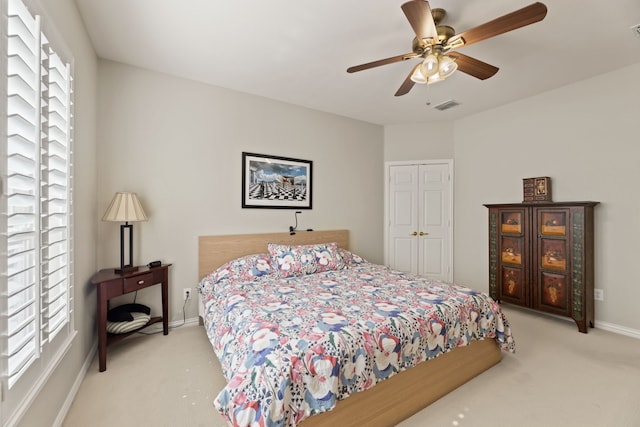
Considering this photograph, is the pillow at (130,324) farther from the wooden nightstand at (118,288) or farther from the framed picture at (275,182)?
the framed picture at (275,182)

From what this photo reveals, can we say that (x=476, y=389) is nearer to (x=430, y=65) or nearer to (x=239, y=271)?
(x=239, y=271)

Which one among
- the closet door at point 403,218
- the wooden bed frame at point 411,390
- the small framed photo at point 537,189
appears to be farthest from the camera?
the closet door at point 403,218

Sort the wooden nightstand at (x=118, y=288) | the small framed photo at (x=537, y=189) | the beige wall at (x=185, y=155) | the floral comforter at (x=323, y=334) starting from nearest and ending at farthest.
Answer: the floral comforter at (x=323, y=334), the wooden nightstand at (x=118, y=288), the beige wall at (x=185, y=155), the small framed photo at (x=537, y=189)

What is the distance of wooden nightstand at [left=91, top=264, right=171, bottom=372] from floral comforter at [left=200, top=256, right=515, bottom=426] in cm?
51

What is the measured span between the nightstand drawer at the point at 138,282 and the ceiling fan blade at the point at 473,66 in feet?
10.0

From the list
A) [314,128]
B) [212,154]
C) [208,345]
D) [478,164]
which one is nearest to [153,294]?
[208,345]

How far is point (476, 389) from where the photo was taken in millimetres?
2002

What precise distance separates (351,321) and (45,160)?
1.86 meters

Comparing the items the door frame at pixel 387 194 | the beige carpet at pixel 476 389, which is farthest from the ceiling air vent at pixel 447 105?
the beige carpet at pixel 476 389

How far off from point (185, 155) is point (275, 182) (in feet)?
3.46

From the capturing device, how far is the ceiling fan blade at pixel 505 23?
152 cm

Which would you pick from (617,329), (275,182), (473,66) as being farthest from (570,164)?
(275,182)

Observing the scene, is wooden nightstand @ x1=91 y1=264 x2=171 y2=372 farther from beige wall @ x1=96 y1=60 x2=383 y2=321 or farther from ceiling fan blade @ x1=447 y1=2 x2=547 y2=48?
ceiling fan blade @ x1=447 y1=2 x2=547 y2=48

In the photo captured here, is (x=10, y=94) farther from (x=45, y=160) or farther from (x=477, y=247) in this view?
(x=477, y=247)
